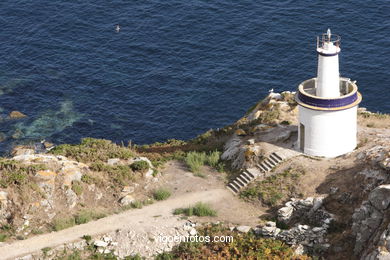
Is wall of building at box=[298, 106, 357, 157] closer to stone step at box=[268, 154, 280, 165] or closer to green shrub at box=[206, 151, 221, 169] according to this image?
stone step at box=[268, 154, 280, 165]

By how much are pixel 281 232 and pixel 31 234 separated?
18.0 m

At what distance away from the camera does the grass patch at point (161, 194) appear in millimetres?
52688

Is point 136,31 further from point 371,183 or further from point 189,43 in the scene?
point 371,183

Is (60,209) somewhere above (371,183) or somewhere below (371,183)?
below

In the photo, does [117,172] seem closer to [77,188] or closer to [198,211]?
[77,188]

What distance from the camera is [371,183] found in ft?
153

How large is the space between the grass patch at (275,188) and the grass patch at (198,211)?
349cm

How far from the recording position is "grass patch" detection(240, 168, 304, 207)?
167 feet

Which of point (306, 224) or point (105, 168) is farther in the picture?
point (105, 168)

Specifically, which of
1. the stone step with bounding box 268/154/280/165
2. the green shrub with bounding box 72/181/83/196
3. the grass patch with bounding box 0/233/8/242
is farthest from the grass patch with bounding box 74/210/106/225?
the stone step with bounding box 268/154/280/165

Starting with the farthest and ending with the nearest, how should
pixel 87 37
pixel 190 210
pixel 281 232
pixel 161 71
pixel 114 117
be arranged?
pixel 87 37 < pixel 161 71 < pixel 114 117 < pixel 190 210 < pixel 281 232

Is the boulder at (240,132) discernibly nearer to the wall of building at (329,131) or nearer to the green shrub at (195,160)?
the green shrub at (195,160)

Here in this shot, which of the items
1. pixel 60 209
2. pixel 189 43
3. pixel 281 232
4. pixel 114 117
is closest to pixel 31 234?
pixel 60 209

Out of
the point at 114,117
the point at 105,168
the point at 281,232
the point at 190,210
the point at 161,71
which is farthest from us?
the point at 161,71
